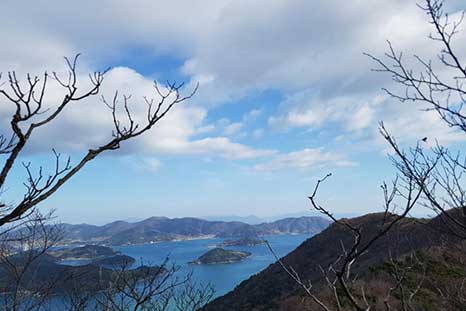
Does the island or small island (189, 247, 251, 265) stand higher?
the island

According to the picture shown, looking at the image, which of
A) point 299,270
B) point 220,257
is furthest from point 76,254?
point 220,257

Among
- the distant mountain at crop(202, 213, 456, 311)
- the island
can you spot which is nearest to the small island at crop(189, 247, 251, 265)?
the island

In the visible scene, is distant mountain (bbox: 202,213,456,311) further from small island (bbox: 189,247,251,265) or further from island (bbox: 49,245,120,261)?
small island (bbox: 189,247,251,265)

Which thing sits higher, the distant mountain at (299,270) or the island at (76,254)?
the island at (76,254)

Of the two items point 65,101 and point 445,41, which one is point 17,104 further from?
point 445,41

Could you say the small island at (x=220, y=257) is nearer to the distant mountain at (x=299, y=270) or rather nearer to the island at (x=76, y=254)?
the island at (x=76, y=254)

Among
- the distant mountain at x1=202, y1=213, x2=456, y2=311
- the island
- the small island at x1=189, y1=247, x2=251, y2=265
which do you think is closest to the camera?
the island

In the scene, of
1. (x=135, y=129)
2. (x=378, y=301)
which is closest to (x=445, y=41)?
(x=135, y=129)

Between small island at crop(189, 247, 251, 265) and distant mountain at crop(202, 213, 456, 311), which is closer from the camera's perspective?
distant mountain at crop(202, 213, 456, 311)

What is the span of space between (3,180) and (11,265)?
5.39m

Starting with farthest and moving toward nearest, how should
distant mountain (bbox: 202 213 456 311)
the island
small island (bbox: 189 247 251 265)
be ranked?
small island (bbox: 189 247 251 265)
distant mountain (bbox: 202 213 456 311)
the island

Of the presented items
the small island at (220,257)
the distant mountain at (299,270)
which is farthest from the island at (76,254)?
the small island at (220,257)

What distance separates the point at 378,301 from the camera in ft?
55.8

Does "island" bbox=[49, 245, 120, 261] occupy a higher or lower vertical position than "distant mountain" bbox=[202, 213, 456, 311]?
higher
